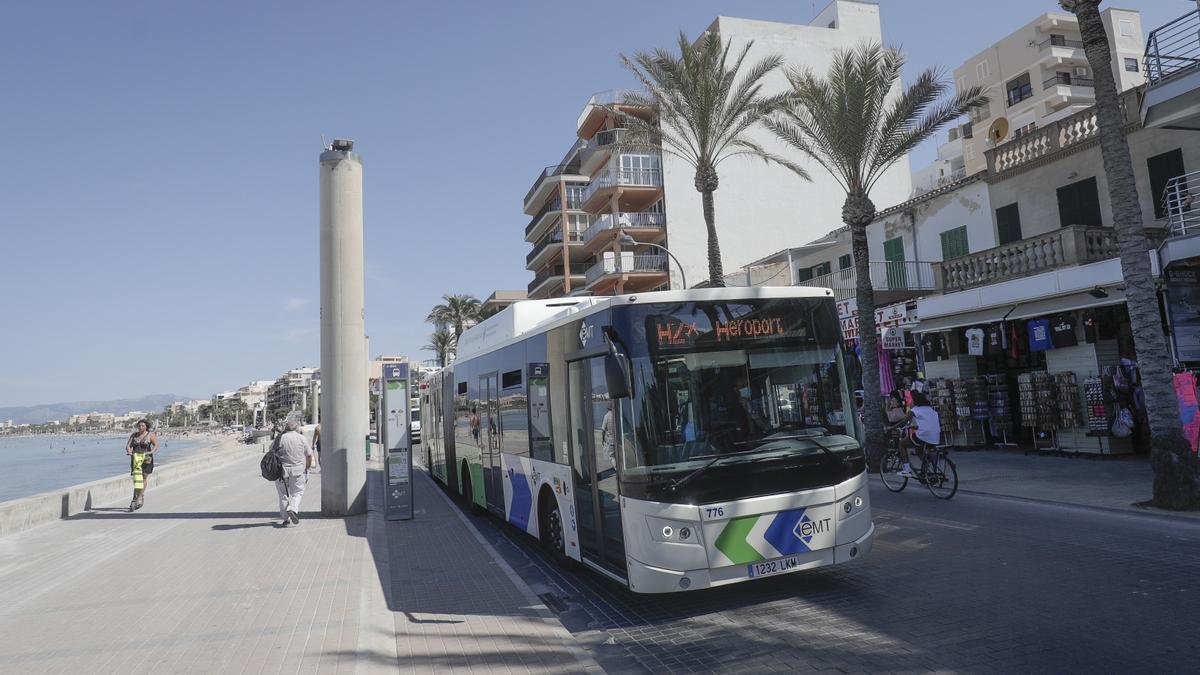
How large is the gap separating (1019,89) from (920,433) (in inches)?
1738

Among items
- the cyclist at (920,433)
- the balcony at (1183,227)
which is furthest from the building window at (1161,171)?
the cyclist at (920,433)

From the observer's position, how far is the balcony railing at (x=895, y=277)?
23.9 metres

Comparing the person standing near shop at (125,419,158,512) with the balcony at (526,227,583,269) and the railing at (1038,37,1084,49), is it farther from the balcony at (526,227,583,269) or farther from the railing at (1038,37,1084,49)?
the railing at (1038,37,1084,49)

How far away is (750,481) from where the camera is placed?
6027 millimetres

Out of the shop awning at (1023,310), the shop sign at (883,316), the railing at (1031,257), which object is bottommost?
the shop awning at (1023,310)

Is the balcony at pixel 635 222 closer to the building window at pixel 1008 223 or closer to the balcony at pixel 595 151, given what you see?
the balcony at pixel 595 151

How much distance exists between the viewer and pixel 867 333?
17.3 metres

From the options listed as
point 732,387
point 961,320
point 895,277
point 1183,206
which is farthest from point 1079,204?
point 732,387

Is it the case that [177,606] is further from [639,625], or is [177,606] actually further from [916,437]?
[916,437]

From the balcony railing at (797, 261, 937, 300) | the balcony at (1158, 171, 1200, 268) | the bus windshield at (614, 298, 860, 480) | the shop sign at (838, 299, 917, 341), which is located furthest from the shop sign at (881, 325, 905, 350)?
the bus windshield at (614, 298, 860, 480)

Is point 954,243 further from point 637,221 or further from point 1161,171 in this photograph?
point 637,221

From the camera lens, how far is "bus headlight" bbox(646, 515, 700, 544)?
19.2ft

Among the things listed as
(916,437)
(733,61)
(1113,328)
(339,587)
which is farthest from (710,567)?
(733,61)

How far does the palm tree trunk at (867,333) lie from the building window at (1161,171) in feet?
20.0
